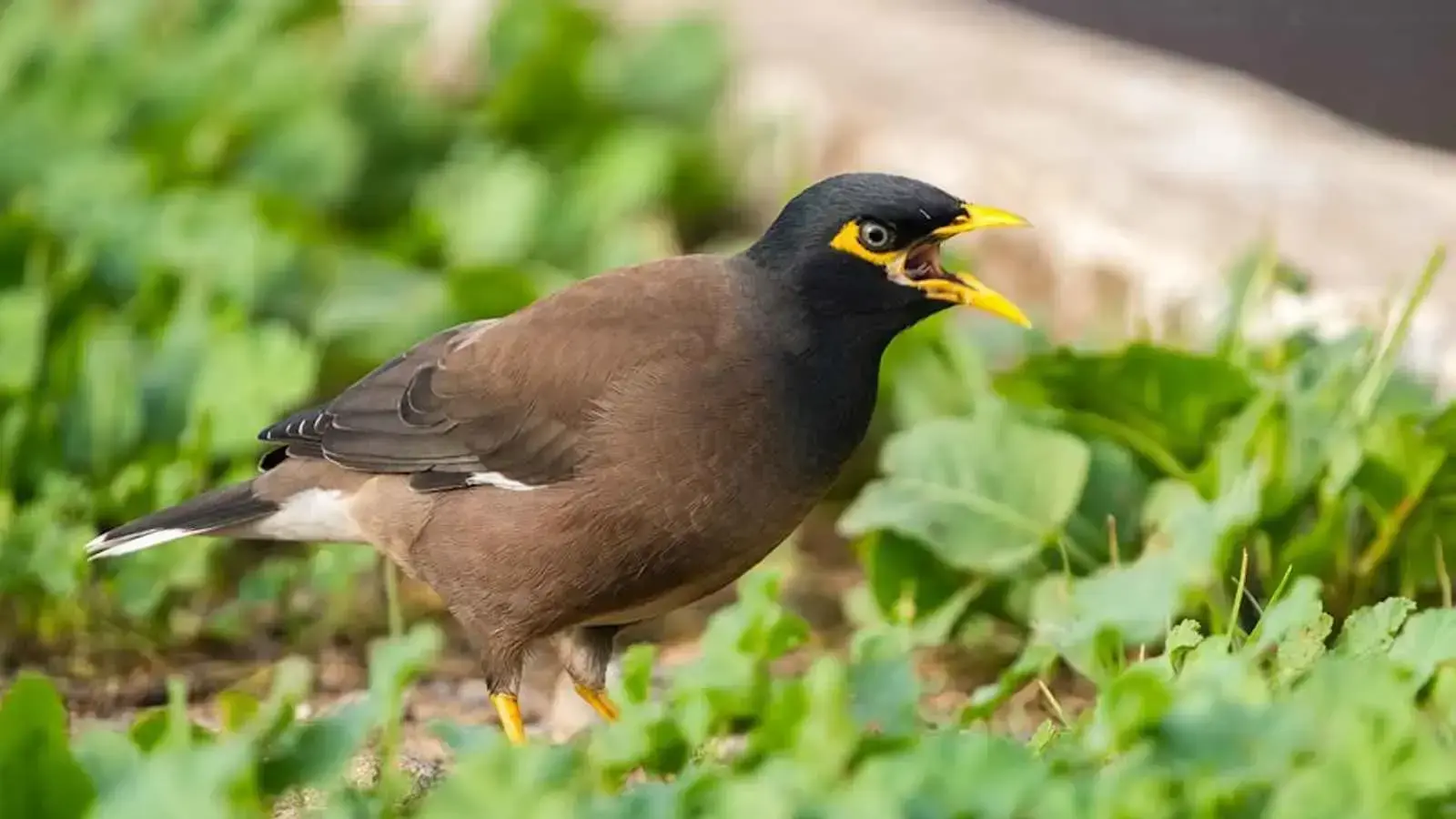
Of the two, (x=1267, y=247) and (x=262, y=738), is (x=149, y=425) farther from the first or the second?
(x=1267, y=247)

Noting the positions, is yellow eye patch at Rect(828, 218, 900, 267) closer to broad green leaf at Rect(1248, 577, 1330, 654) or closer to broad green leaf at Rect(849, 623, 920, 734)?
broad green leaf at Rect(849, 623, 920, 734)

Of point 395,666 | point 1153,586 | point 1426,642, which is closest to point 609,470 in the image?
point 395,666

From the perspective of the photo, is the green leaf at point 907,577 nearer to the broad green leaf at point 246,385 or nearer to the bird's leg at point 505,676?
the bird's leg at point 505,676

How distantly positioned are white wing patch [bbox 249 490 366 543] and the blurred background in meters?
0.23

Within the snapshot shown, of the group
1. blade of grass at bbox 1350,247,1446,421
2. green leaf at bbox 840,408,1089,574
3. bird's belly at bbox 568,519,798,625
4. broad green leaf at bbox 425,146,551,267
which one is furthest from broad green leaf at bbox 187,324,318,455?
blade of grass at bbox 1350,247,1446,421

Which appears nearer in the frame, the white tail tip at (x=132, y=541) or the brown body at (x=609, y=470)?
the brown body at (x=609, y=470)

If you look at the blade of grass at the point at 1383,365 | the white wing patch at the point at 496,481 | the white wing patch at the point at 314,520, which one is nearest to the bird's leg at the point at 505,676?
the white wing patch at the point at 496,481

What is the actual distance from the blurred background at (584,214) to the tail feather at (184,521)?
9 cm

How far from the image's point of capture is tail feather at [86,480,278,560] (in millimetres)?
3779

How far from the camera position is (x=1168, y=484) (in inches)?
152

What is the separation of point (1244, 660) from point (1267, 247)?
1.83 m

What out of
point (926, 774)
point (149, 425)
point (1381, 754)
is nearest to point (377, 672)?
point (926, 774)

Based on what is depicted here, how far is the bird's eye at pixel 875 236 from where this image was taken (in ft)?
10.8

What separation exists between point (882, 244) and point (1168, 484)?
0.91 m
